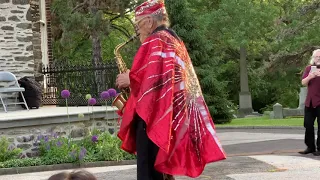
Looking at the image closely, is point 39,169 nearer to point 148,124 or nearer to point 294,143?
point 148,124

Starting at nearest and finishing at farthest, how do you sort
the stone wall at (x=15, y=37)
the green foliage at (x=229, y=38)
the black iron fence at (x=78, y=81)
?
the black iron fence at (x=78, y=81)
the stone wall at (x=15, y=37)
the green foliage at (x=229, y=38)

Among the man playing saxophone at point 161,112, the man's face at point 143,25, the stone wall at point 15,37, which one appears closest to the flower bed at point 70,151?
the man playing saxophone at point 161,112

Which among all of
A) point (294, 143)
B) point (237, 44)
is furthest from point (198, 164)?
point (237, 44)

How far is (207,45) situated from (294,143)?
13655 mm

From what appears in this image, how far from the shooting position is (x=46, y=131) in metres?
10.5

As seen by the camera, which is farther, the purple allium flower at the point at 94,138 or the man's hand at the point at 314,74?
the purple allium flower at the point at 94,138

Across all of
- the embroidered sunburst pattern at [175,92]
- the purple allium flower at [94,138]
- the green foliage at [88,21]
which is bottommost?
the purple allium flower at [94,138]

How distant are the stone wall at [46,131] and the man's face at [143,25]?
17.6ft

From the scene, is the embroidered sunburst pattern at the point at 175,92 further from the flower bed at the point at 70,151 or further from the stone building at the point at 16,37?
the stone building at the point at 16,37

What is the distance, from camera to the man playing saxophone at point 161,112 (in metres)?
5.01

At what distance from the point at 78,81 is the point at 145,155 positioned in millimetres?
10187

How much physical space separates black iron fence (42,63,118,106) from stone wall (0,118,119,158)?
2025 millimetres

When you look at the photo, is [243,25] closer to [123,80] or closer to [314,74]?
[314,74]

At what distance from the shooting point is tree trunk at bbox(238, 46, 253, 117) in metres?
36.0
